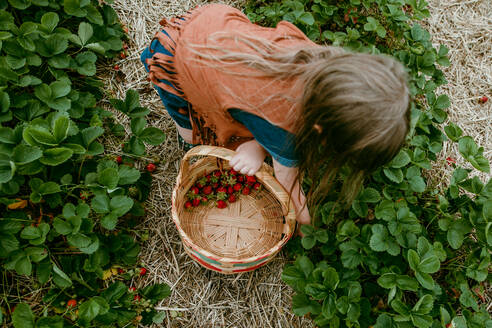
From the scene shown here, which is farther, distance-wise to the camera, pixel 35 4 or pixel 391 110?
pixel 35 4

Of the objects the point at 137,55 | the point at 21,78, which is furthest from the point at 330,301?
the point at 137,55

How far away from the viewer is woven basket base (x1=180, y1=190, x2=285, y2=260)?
64.1 inches

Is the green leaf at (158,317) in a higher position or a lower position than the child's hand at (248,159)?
lower

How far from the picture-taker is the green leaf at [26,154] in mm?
1153

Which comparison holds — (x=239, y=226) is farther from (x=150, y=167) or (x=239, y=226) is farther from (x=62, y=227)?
(x=62, y=227)

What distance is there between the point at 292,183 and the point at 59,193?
930mm

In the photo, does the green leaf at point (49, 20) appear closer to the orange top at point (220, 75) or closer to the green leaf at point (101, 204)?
the orange top at point (220, 75)

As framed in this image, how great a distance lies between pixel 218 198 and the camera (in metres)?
1.68


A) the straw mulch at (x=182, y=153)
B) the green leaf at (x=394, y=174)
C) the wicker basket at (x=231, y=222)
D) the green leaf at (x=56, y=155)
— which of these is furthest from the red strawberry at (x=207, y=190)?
the green leaf at (x=394, y=174)

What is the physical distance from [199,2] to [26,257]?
169cm

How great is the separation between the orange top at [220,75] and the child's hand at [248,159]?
0.07m

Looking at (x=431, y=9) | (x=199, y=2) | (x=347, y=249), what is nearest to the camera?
(x=347, y=249)

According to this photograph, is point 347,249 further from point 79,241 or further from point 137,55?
point 137,55

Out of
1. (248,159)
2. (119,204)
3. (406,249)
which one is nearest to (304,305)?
(406,249)
